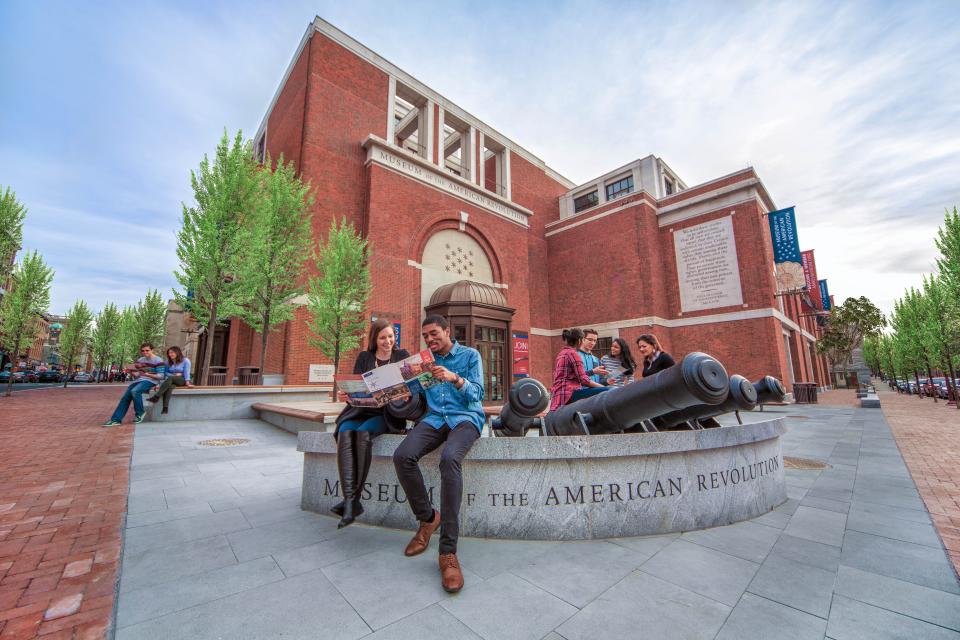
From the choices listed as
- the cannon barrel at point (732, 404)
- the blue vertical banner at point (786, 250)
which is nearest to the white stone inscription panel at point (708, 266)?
the blue vertical banner at point (786, 250)

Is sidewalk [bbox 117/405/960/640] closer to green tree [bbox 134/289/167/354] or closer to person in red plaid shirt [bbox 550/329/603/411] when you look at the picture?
person in red plaid shirt [bbox 550/329/603/411]

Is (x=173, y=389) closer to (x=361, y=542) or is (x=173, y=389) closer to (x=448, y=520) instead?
(x=361, y=542)

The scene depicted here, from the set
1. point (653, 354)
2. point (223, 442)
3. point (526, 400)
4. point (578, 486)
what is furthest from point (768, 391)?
point (223, 442)

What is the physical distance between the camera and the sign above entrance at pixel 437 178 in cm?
1606

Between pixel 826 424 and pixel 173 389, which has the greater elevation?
pixel 173 389

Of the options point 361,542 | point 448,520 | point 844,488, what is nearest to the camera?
point 448,520

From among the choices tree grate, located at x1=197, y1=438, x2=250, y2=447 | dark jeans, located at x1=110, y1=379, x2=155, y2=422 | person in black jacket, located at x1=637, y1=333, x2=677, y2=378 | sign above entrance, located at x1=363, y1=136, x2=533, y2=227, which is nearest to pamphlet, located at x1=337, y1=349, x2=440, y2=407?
person in black jacket, located at x1=637, y1=333, x2=677, y2=378

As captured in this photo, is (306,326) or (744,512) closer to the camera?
(744,512)

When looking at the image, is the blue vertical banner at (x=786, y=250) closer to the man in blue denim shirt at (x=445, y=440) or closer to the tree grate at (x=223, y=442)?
the man in blue denim shirt at (x=445, y=440)

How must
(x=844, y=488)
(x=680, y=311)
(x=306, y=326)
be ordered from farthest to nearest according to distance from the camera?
(x=680, y=311) → (x=306, y=326) → (x=844, y=488)

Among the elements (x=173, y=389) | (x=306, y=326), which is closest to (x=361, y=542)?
(x=173, y=389)

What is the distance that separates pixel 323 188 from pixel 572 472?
15503 millimetres

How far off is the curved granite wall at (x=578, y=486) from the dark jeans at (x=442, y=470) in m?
0.23

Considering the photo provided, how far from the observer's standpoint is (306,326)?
1390 cm
